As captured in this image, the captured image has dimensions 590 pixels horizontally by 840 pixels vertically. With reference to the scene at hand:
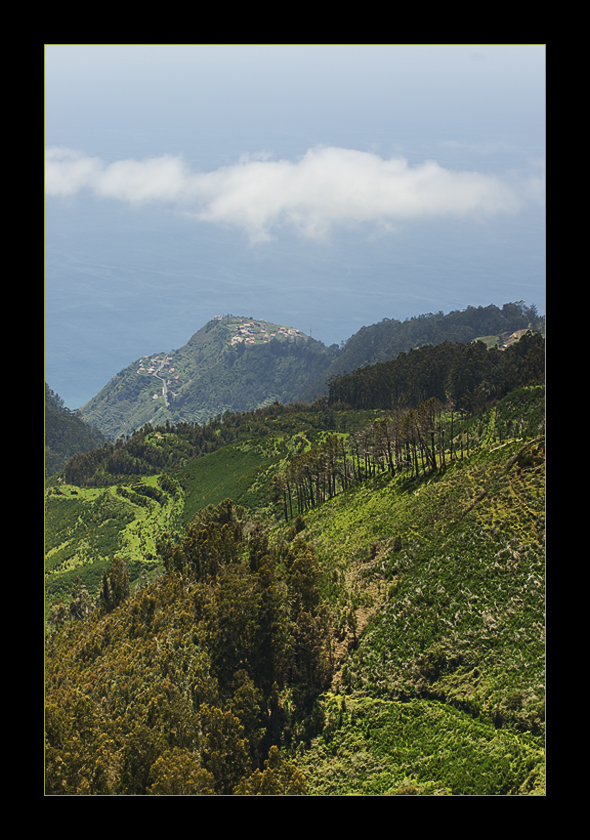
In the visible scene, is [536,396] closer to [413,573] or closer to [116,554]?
[413,573]

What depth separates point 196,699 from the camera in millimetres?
30281

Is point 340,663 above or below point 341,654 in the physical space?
below

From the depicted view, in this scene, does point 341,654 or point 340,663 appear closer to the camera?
point 340,663

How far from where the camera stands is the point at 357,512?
169 ft

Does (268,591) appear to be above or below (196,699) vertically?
above

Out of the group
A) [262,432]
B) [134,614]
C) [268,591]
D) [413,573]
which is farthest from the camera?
[262,432]

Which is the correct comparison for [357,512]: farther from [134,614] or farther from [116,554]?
[116,554]
